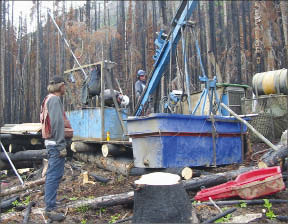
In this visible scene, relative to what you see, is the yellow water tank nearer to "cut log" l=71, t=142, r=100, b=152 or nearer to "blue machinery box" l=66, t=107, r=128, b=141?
"blue machinery box" l=66, t=107, r=128, b=141

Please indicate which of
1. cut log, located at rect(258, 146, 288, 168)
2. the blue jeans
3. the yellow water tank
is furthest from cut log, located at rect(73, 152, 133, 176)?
the yellow water tank

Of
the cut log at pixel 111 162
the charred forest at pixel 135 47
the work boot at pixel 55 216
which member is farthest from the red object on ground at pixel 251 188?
A: the charred forest at pixel 135 47

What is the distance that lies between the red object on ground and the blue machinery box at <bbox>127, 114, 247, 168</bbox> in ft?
4.09

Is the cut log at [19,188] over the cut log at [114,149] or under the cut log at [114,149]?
under

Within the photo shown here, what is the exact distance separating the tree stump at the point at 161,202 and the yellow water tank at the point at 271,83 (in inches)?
266

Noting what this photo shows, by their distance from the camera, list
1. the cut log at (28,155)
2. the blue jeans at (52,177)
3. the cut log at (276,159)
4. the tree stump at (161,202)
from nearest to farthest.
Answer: the tree stump at (161,202), the blue jeans at (52,177), the cut log at (276,159), the cut log at (28,155)

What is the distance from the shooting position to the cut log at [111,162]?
6.30 m

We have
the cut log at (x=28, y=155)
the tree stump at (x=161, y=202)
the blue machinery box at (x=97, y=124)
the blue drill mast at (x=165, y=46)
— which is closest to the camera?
the tree stump at (x=161, y=202)

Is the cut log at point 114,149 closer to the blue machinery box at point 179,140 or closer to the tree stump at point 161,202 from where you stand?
the blue machinery box at point 179,140

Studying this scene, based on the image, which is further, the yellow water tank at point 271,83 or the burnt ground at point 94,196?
the yellow water tank at point 271,83

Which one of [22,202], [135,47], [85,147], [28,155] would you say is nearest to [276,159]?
[22,202]

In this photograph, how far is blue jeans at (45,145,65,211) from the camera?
418cm

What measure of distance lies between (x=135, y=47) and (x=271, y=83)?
1069 centimetres

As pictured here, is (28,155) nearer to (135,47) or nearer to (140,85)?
(140,85)
